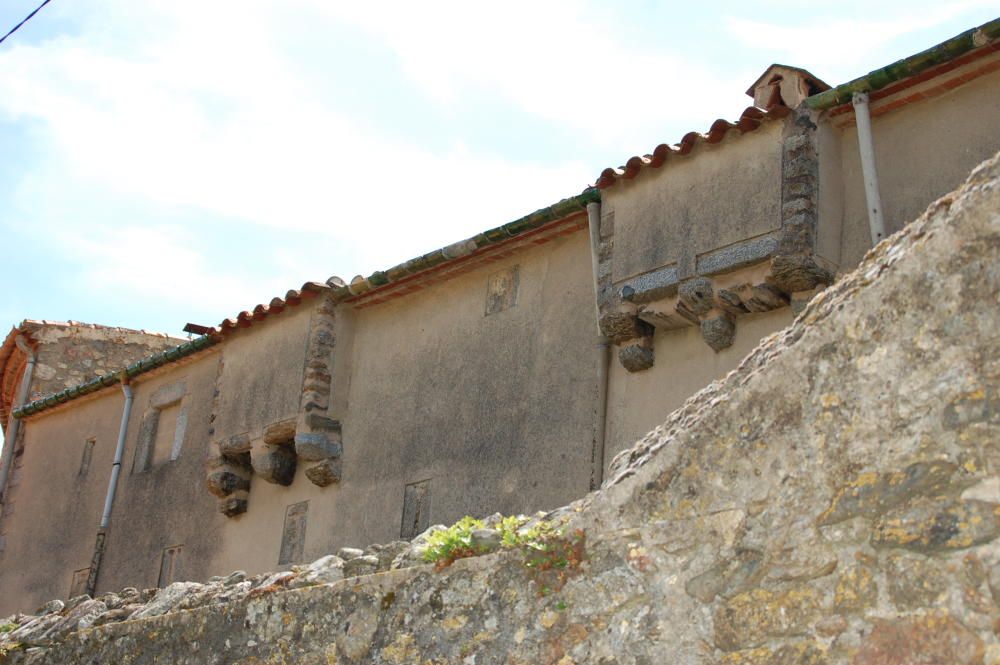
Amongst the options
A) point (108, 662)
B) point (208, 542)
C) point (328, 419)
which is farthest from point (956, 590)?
point (208, 542)

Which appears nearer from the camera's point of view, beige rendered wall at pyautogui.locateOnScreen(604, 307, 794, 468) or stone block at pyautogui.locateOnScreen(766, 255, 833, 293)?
stone block at pyautogui.locateOnScreen(766, 255, 833, 293)

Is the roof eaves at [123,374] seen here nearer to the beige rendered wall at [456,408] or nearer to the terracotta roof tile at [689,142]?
the beige rendered wall at [456,408]

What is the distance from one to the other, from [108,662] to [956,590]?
11.9 feet

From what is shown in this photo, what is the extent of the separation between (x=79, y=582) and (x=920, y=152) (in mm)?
10201

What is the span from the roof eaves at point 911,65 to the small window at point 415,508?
4.34 meters

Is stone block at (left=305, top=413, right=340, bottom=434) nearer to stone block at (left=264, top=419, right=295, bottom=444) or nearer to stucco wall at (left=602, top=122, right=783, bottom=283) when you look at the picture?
stone block at (left=264, top=419, right=295, bottom=444)

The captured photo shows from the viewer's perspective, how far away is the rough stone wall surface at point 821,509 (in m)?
2.96

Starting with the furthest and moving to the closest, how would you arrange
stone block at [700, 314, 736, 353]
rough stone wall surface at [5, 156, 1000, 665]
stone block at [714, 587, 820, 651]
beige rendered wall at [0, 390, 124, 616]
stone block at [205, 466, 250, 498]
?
beige rendered wall at [0, 390, 124, 616] < stone block at [205, 466, 250, 498] < stone block at [700, 314, 736, 353] < stone block at [714, 587, 820, 651] < rough stone wall surface at [5, 156, 1000, 665]

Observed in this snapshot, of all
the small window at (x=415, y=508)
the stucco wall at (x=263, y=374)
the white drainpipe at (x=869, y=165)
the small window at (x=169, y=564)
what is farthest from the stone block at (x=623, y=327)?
the small window at (x=169, y=564)

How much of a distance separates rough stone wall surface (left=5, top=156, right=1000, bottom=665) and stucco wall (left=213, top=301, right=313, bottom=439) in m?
7.76

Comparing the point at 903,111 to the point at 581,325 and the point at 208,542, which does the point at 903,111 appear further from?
the point at 208,542

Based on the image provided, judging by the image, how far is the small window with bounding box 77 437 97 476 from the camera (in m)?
14.8

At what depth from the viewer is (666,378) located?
864 centimetres

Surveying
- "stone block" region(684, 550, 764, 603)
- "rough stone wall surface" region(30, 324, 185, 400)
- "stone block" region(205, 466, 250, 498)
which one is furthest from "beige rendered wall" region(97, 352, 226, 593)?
"stone block" region(684, 550, 764, 603)
